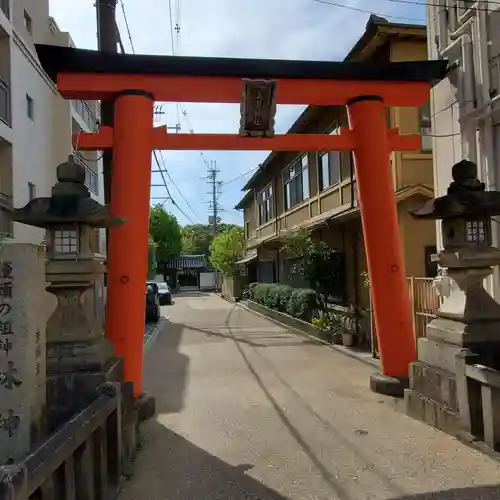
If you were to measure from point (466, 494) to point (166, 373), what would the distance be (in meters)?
6.92

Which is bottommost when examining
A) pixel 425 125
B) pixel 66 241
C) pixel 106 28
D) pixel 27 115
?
pixel 66 241

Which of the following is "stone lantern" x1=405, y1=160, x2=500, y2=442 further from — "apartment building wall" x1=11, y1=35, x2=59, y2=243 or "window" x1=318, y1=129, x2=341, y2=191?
"apartment building wall" x1=11, y1=35, x2=59, y2=243

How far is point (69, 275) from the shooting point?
211 inches

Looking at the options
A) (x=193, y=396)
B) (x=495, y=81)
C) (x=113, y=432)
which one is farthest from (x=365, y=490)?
(x=495, y=81)

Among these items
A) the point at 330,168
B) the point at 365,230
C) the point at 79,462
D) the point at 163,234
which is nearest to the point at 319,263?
the point at 330,168

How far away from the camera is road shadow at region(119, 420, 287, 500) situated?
457cm

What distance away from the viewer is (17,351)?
3592 millimetres

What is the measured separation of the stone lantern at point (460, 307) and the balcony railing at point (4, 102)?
1255 centimetres

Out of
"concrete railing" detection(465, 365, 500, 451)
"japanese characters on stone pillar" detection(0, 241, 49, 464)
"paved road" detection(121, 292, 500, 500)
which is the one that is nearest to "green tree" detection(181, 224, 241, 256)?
"paved road" detection(121, 292, 500, 500)

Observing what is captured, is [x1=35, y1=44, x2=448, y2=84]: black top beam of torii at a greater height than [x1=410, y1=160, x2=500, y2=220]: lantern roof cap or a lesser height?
greater

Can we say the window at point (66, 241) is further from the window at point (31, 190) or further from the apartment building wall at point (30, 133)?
the window at point (31, 190)

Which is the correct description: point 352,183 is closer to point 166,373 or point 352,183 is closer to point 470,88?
point 470,88

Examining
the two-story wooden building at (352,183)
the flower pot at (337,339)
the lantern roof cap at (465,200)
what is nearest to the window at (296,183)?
the two-story wooden building at (352,183)

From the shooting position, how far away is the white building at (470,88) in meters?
7.46
